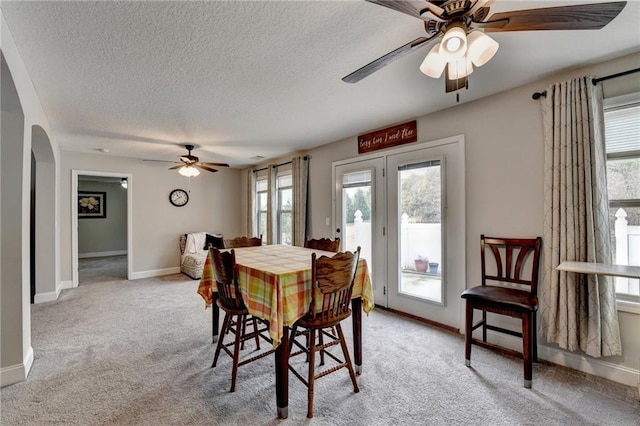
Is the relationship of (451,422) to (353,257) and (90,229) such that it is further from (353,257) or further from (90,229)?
(90,229)

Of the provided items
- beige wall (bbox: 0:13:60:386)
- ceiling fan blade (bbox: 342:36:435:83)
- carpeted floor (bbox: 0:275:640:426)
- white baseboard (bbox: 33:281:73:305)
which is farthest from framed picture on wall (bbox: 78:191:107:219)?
ceiling fan blade (bbox: 342:36:435:83)

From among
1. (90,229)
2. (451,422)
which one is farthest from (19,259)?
(90,229)

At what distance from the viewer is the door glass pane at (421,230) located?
10.9 feet

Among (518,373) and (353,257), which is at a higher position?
(353,257)

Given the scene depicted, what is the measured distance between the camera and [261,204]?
664cm

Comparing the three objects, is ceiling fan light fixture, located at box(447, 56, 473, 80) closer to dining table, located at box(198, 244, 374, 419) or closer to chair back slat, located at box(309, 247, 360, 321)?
chair back slat, located at box(309, 247, 360, 321)

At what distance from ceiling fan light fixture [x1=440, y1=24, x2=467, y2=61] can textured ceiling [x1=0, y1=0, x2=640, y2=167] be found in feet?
1.58

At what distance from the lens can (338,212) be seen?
4453mm

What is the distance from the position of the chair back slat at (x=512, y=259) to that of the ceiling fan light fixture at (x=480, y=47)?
1.74 meters

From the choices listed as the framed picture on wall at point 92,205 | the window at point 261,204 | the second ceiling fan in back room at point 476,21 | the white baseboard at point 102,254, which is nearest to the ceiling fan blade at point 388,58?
the second ceiling fan in back room at point 476,21

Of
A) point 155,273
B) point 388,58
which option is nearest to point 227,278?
point 388,58

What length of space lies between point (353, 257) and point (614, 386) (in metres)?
2.14

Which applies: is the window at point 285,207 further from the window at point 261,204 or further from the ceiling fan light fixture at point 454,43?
the ceiling fan light fixture at point 454,43

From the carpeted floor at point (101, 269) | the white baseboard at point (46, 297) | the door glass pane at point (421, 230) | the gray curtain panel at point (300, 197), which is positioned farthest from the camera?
the carpeted floor at point (101, 269)
